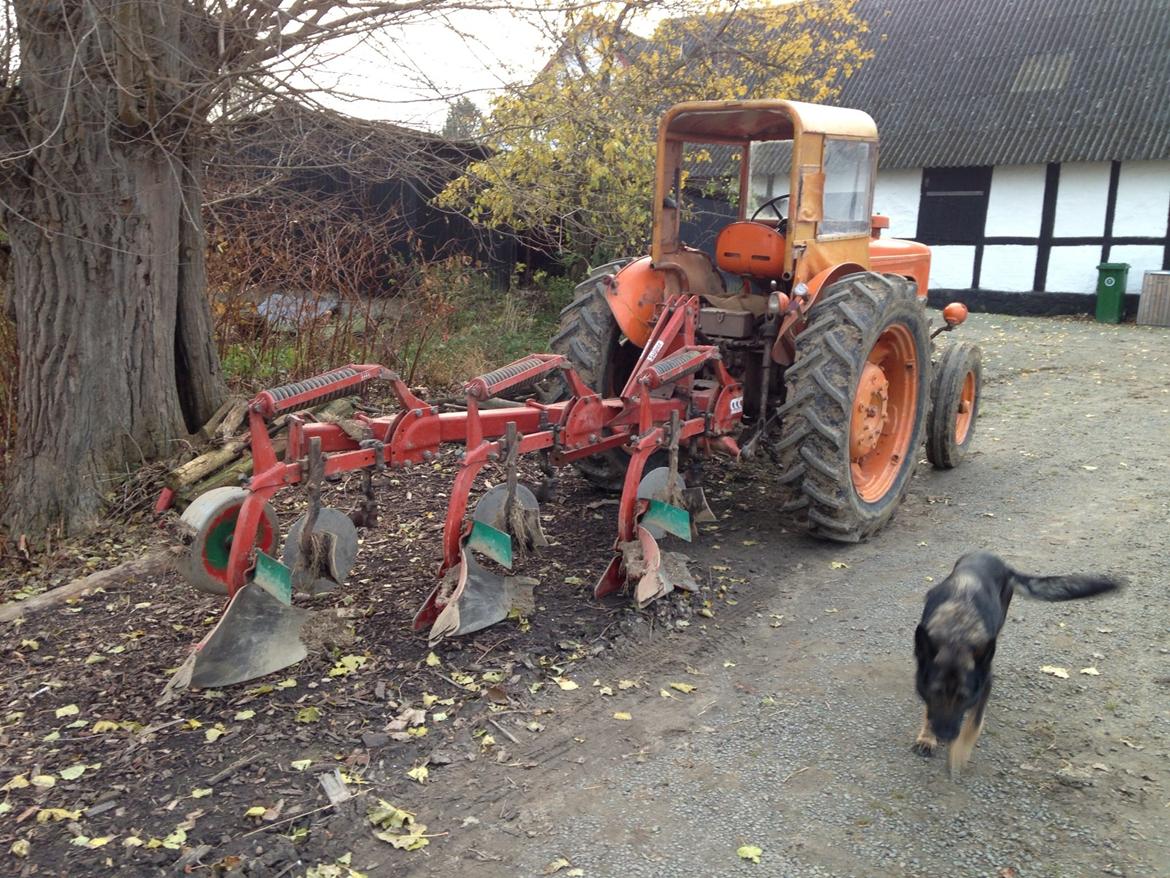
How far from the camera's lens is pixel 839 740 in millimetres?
3549

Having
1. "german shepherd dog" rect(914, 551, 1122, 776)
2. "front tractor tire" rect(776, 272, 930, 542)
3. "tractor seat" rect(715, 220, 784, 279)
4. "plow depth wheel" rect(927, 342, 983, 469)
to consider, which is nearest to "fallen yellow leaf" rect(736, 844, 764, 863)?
"german shepherd dog" rect(914, 551, 1122, 776)

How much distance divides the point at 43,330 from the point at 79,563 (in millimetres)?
1364

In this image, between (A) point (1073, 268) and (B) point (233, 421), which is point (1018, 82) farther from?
(B) point (233, 421)

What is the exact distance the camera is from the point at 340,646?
159 inches

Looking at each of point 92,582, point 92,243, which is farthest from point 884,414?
point 92,243

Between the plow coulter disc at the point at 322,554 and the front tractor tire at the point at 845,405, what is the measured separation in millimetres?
2376

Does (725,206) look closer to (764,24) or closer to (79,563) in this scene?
(764,24)

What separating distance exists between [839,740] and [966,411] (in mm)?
4544

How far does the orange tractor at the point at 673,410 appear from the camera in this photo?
3.74 metres

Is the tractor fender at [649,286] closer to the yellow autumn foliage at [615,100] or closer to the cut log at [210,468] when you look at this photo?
the yellow autumn foliage at [615,100]

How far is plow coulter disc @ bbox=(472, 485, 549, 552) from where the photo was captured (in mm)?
4211

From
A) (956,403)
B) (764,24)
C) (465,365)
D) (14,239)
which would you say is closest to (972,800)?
(956,403)

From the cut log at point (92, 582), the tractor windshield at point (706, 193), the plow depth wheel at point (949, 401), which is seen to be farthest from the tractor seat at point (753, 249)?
the tractor windshield at point (706, 193)

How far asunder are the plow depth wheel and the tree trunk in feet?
16.9
